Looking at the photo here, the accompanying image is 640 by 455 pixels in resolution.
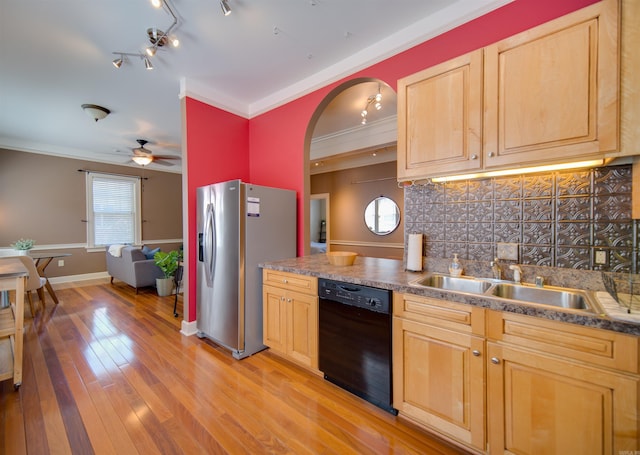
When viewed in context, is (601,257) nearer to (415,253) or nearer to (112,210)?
(415,253)

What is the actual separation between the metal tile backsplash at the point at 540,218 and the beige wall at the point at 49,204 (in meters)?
6.96

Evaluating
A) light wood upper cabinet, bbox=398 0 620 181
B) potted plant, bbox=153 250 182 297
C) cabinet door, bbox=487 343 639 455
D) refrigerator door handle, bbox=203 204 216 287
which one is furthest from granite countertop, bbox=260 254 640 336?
potted plant, bbox=153 250 182 297

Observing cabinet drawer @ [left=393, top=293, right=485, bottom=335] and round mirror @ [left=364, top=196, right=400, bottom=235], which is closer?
cabinet drawer @ [left=393, top=293, right=485, bottom=335]

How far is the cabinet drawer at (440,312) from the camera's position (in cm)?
132

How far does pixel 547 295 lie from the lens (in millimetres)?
1466

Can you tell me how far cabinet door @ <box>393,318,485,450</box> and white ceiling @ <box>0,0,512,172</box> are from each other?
2.25m

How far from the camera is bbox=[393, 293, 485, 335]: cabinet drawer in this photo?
4.32 feet

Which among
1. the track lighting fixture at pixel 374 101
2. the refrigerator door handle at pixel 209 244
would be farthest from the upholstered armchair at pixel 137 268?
the track lighting fixture at pixel 374 101

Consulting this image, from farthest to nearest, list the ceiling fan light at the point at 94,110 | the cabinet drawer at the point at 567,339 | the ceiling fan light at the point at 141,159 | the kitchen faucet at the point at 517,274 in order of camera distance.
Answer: the ceiling fan light at the point at 141,159
the ceiling fan light at the point at 94,110
the kitchen faucet at the point at 517,274
the cabinet drawer at the point at 567,339

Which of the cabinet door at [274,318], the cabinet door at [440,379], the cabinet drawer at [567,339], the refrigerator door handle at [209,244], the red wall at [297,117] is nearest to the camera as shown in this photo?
the cabinet drawer at [567,339]

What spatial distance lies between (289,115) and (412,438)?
320 centimetres

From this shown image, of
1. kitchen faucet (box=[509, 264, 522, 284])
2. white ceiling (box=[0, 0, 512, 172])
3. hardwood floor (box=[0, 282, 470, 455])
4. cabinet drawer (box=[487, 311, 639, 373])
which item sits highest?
white ceiling (box=[0, 0, 512, 172])

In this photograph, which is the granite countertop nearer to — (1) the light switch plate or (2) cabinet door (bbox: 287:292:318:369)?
(2) cabinet door (bbox: 287:292:318:369)

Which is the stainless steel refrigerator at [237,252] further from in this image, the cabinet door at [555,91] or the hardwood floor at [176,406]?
the cabinet door at [555,91]
